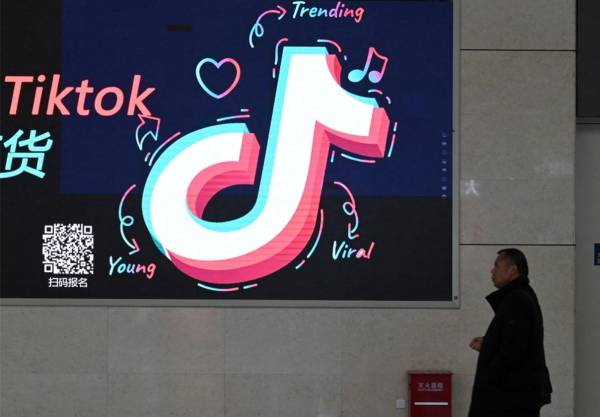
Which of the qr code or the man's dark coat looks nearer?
the man's dark coat

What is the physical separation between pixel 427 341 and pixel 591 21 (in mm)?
3514

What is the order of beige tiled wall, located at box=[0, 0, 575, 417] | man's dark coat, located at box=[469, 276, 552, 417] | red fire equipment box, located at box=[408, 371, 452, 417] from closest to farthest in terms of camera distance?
man's dark coat, located at box=[469, 276, 552, 417], red fire equipment box, located at box=[408, 371, 452, 417], beige tiled wall, located at box=[0, 0, 575, 417]

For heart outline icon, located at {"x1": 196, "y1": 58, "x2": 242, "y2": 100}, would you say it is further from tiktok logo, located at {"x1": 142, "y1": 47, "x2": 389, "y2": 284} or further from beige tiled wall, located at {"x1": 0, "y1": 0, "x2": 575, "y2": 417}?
beige tiled wall, located at {"x1": 0, "y1": 0, "x2": 575, "y2": 417}

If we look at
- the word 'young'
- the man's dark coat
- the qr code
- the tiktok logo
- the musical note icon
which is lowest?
the man's dark coat

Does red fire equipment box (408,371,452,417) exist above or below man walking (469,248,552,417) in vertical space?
below

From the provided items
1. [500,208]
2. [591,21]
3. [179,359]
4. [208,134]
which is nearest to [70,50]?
[208,134]

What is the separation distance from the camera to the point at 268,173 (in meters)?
9.04

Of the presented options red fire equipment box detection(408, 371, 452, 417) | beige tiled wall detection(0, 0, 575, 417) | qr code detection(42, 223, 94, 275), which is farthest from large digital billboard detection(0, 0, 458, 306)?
red fire equipment box detection(408, 371, 452, 417)

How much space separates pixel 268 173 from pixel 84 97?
1941mm

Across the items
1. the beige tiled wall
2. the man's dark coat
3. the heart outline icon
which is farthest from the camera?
the heart outline icon

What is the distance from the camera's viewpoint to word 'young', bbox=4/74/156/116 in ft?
29.8

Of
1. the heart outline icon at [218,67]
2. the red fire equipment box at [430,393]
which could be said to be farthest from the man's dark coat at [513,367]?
the heart outline icon at [218,67]

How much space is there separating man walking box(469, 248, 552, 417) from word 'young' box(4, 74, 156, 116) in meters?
4.01

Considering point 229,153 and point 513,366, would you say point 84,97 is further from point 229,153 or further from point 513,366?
point 513,366
